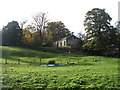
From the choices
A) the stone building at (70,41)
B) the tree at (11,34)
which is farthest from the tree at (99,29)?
the tree at (11,34)

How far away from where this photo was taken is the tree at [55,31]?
62084 mm

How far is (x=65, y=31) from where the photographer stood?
239 ft

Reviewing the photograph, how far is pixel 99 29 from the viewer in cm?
3788

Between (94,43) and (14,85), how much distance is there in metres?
31.1

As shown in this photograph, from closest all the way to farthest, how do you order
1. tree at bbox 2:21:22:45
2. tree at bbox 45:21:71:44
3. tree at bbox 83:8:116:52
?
tree at bbox 83:8:116:52, tree at bbox 2:21:22:45, tree at bbox 45:21:71:44

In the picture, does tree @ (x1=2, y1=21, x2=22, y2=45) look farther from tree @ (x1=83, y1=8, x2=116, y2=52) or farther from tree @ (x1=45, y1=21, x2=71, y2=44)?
tree @ (x1=83, y1=8, x2=116, y2=52)

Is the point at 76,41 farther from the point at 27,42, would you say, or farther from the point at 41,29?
the point at 27,42

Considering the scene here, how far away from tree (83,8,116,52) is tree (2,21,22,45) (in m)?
26.4

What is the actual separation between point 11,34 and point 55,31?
66.7 feet

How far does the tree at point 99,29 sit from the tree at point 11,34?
2640 cm

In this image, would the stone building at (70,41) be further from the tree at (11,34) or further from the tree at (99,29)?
the tree at (11,34)

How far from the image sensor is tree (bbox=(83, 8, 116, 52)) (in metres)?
36.8

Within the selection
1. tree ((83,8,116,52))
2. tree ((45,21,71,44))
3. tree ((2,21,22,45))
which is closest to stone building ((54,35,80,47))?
tree ((45,21,71,44))

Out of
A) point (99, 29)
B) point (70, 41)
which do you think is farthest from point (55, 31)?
point (99, 29)
